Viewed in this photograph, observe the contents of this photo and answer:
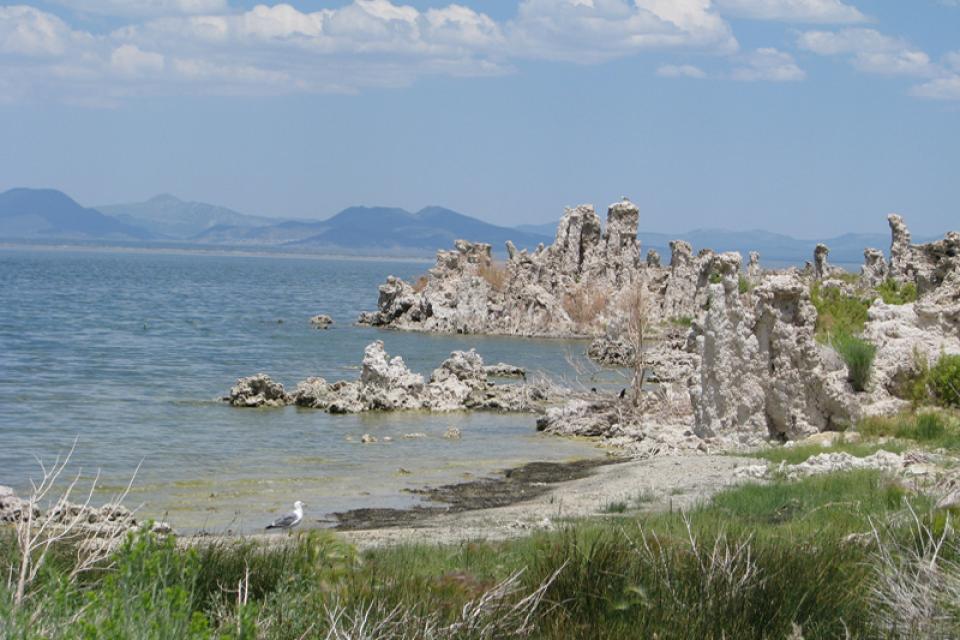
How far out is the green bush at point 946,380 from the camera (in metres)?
18.6

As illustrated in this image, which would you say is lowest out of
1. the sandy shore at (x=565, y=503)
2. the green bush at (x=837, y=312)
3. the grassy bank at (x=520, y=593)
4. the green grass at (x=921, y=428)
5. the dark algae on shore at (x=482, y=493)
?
the dark algae on shore at (x=482, y=493)

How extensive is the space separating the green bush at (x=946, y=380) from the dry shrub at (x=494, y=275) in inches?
1501

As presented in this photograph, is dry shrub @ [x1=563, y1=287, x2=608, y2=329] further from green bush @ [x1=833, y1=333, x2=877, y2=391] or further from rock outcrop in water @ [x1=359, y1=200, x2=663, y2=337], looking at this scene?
green bush @ [x1=833, y1=333, x2=877, y2=391]

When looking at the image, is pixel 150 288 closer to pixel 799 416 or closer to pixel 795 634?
pixel 799 416

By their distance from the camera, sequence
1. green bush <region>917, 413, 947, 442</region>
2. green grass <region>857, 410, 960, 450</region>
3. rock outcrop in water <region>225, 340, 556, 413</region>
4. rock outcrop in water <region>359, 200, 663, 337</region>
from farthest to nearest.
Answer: rock outcrop in water <region>359, 200, 663, 337</region>
rock outcrop in water <region>225, 340, 556, 413</region>
green bush <region>917, 413, 947, 442</region>
green grass <region>857, 410, 960, 450</region>

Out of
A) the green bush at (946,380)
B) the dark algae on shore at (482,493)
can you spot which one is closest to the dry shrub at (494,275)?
the dark algae on shore at (482,493)

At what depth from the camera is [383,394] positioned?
2781cm

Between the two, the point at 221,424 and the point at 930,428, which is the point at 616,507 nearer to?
the point at 930,428

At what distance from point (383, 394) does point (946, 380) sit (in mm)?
13062

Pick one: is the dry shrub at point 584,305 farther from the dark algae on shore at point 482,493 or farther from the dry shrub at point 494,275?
the dark algae on shore at point 482,493

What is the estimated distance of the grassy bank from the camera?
5.38m

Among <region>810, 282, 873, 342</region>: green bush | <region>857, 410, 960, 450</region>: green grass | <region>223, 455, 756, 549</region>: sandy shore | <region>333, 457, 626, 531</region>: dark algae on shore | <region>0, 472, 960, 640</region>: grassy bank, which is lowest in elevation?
<region>333, 457, 626, 531</region>: dark algae on shore

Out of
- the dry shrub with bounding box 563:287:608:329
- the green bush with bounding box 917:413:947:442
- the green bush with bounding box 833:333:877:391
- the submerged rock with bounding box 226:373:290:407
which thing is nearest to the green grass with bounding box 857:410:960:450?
the green bush with bounding box 917:413:947:442

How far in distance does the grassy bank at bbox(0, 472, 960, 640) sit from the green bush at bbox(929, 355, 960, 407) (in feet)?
36.2
